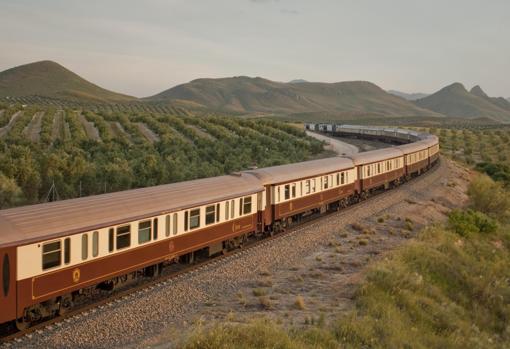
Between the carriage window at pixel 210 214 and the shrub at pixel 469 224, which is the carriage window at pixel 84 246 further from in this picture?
the shrub at pixel 469 224

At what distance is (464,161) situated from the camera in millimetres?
72438

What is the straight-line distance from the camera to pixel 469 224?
1144 inches

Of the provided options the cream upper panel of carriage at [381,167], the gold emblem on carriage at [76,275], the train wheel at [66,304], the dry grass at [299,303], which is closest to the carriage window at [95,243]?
the gold emblem on carriage at [76,275]

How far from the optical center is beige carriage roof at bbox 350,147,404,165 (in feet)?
110

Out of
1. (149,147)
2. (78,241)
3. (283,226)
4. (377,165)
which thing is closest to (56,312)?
(78,241)

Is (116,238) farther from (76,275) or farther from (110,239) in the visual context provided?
(76,275)

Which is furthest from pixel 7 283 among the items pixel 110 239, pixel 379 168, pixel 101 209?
pixel 379 168

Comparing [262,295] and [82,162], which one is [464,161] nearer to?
[82,162]

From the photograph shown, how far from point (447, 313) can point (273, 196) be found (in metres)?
8.94

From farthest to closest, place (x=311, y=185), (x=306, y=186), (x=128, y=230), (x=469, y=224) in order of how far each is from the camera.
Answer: (x=469, y=224), (x=311, y=185), (x=306, y=186), (x=128, y=230)

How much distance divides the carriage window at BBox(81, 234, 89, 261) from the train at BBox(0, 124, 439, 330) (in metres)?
0.02

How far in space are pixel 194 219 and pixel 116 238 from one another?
3.70 meters

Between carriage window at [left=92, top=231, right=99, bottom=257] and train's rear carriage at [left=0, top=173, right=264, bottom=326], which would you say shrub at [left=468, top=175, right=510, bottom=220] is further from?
carriage window at [left=92, top=231, right=99, bottom=257]

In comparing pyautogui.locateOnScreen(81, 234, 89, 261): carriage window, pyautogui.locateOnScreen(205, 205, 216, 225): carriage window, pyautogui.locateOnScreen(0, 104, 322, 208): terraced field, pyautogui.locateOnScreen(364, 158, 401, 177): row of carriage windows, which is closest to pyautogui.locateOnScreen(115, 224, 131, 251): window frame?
pyautogui.locateOnScreen(81, 234, 89, 261): carriage window
